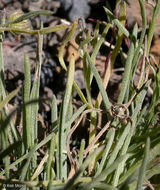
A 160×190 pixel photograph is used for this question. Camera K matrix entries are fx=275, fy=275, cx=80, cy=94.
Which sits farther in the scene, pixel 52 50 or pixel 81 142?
pixel 52 50

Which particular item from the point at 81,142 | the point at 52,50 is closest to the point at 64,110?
the point at 81,142

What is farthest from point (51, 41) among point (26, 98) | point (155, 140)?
point (155, 140)

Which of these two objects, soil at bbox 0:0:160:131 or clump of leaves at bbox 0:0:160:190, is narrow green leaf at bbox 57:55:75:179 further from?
soil at bbox 0:0:160:131

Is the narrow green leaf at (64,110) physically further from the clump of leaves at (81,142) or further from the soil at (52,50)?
the soil at (52,50)

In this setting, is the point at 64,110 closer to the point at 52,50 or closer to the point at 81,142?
the point at 81,142

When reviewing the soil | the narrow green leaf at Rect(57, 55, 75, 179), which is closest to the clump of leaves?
the narrow green leaf at Rect(57, 55, 75, 179)

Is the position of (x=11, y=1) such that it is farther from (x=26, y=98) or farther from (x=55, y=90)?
(x=26, y=98)

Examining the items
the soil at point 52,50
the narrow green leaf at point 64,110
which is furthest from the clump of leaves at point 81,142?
the soil at point 52,50

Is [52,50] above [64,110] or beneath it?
beneath

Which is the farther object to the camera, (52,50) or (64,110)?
(52,50)

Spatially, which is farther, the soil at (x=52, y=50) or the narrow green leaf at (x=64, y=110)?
the soil at (x=52, y=50)

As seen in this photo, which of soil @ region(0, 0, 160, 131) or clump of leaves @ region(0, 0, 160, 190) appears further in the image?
soil @ region(0, 0, 160, 131)
